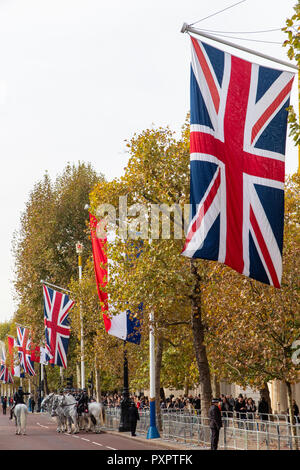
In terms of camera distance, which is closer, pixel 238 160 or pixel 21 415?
pixel 238 160

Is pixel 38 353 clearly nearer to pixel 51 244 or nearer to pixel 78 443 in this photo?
pixel 51 244

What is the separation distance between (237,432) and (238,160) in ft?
37.8

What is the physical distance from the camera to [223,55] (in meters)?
14.1

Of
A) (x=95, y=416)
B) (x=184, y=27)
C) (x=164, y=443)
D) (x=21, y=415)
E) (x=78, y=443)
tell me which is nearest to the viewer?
(x=184, y=27)

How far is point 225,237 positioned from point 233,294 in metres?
8.84

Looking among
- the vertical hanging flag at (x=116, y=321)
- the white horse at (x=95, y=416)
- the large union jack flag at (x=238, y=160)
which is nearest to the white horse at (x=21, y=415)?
the white horse at (x=95, y=416)

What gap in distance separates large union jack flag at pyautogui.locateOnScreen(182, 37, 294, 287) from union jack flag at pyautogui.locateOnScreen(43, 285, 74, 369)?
98.6ft

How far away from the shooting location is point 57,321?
143 feet

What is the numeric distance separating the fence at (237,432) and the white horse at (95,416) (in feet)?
18.4

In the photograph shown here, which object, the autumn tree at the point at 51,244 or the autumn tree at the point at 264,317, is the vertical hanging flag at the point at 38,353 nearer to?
the autumn tree at the point at 51,244

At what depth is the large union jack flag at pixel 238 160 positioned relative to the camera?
535 inches

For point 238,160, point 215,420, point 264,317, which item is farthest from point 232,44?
point 215,420
